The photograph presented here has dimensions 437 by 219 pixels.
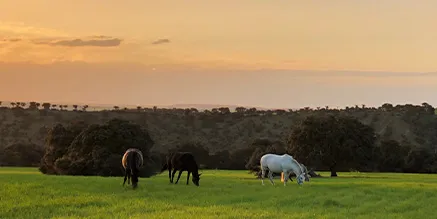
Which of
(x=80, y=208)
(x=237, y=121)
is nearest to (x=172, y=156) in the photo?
(x=80, y=208)

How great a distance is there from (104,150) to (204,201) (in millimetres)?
32750

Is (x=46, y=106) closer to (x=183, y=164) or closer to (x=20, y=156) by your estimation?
(x=20, y=156)

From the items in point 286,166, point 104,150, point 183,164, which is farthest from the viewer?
point 104,150

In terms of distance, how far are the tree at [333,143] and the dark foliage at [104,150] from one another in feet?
52.4

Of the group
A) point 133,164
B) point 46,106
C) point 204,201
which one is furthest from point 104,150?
point 46,106

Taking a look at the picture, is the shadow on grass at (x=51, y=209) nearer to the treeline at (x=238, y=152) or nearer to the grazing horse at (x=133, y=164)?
the grazing horse at (x=133, y=164)

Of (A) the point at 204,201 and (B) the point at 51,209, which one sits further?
(A) the point at 204,201

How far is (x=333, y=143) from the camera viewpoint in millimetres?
59844

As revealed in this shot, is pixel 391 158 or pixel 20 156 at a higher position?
pixel 391 158

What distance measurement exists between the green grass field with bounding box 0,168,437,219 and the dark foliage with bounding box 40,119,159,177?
908 inches

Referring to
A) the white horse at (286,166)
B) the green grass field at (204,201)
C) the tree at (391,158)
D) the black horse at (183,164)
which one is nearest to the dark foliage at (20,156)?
the tree at (391,158)

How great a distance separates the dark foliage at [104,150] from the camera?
180ft

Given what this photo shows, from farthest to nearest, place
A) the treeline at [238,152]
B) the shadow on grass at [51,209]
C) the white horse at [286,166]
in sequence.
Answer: the treeline at [238,152], the white horse at [286,166], the shadow on grass at [51,209]

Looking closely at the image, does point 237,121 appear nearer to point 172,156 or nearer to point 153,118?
point 153,118
